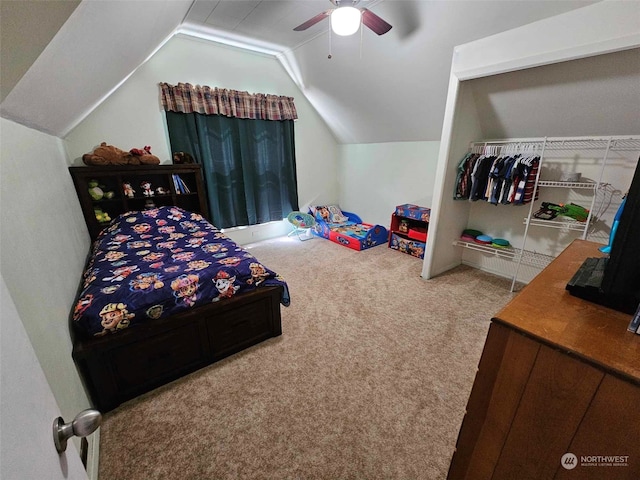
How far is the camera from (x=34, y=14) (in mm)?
638

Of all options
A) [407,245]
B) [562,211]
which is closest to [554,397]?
[562,211]

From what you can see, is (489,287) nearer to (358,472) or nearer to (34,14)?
(358,472)

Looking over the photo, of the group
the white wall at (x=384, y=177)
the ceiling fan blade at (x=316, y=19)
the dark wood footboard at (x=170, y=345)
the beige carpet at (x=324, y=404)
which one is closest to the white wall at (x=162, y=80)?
the white wall at (x=384, y=177)

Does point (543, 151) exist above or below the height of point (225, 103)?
below

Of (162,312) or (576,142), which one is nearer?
(162,312)

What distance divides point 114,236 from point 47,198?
0.93 metres

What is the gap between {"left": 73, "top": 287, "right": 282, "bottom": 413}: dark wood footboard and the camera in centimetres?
136

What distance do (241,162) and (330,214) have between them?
5.63 ft

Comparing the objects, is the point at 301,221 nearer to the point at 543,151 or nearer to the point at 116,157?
the point at 116,157

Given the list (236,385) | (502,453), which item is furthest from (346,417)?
(502,453)

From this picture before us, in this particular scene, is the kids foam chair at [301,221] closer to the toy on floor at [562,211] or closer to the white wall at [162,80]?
the white wall at [162,80]

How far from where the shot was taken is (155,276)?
1.63 m

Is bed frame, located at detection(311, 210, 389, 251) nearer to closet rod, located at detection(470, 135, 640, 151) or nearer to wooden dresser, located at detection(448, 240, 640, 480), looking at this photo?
closet rod, located at detection(470, 135, 640, 151)

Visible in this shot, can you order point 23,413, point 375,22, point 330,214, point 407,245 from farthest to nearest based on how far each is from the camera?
point 330,214 < point 407,245 < point 375,22 < point 23,413
